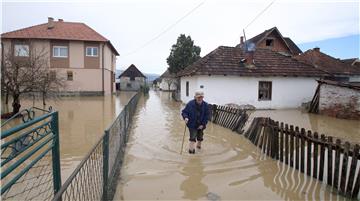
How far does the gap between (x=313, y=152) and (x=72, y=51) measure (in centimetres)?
2763

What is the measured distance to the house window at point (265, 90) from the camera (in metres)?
17.9

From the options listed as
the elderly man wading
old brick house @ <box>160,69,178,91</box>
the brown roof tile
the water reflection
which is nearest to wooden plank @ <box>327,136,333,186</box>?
the water reflection

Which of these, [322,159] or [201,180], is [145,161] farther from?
[322,159]

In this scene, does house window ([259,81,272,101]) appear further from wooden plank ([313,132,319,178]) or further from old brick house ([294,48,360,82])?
wooden plank ([313,132,319,178])

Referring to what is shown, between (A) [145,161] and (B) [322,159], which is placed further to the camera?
(A) [145,161]

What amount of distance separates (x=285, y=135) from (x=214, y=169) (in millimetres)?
1797

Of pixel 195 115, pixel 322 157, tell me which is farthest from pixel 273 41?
pixel 322 157

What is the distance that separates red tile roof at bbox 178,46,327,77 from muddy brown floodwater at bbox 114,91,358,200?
9.69 meters

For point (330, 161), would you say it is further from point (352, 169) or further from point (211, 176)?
point (211, 176)

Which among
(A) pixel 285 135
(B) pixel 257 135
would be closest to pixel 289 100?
(B) pixel 257 135

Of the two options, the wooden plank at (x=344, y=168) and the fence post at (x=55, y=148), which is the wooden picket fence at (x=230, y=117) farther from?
the fence post at (x=55, y=148)

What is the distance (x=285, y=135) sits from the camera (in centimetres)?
603

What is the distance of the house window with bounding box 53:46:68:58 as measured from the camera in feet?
92.3

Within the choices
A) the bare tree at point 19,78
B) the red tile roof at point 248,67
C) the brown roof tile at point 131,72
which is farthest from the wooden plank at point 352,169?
the brown roof tile at point 131,72
